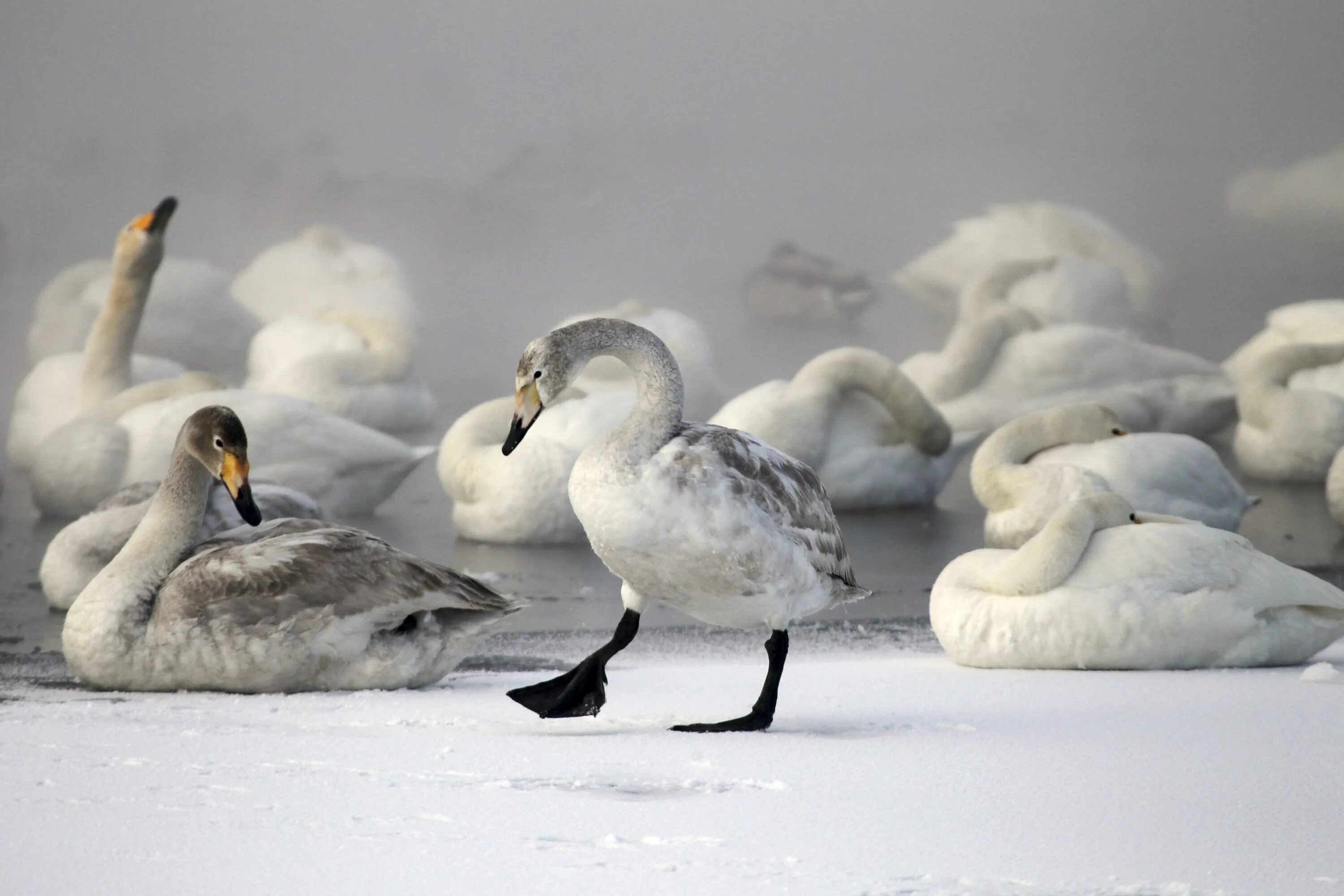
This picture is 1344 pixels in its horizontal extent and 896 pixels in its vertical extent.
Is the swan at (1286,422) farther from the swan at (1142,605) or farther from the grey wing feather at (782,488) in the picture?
the grey wing feather at (782,488)

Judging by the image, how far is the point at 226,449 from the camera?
3814 mm

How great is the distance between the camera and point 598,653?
3.11 meters

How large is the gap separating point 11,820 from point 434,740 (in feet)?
2.64

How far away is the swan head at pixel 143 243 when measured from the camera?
8.66 meters

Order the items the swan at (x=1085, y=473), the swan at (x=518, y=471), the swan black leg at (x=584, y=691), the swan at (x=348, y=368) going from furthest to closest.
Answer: the swan at (x=348, y=368)
the swan at (x=518, y=471)
the swan at (x=1085, y=473)
the swan black leg at (x=584, y=691)

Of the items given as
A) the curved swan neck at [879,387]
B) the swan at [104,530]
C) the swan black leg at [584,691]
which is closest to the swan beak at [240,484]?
the swan black leg at [584,691]

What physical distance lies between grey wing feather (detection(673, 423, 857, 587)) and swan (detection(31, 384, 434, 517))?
14.1 feet

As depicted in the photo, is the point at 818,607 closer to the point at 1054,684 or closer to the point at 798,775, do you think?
the point at 798,775

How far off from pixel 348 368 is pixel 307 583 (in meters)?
8.17

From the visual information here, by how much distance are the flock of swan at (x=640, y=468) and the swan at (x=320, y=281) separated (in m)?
0.03

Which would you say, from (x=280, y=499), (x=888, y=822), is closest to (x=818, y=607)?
(x=888, y=822)

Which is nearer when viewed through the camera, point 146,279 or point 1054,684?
point 1054,684

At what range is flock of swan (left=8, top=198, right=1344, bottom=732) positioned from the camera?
301 centimetres

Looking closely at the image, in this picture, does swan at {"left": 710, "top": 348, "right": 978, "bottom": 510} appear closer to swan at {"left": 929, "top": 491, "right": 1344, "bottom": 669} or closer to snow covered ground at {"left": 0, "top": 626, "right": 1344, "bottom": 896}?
swan at {"left": 929, "top": 491, "right": 1344, "bottom": 669}
